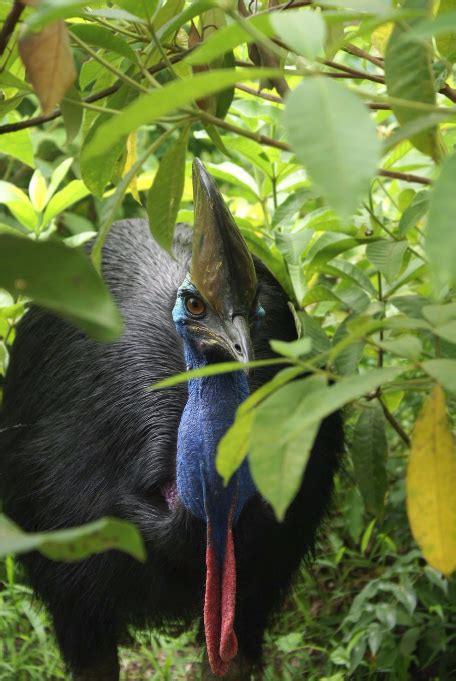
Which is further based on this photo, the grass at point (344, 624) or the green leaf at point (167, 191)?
the grass at point (344, 624)

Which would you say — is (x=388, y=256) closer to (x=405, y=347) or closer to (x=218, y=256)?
(x=218, y=256)

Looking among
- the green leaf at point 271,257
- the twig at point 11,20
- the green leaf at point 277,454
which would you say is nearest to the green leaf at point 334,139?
the green leaf at point 277,454

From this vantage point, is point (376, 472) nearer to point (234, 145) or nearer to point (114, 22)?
point (234, 145)

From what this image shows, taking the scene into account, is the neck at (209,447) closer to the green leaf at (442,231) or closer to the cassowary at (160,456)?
the cassowary at (160,456)

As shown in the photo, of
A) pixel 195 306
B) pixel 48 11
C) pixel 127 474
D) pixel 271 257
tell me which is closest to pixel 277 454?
pixel 48 11

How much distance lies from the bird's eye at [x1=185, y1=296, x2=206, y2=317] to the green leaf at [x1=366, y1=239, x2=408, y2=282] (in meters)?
0.30

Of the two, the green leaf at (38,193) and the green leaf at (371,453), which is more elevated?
the green leaf at (38,193)

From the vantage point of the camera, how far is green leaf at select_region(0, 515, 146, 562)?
77 cm

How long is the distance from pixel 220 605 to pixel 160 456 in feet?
1.06

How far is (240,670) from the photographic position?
2475 millimetres

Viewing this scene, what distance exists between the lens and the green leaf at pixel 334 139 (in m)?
0.70

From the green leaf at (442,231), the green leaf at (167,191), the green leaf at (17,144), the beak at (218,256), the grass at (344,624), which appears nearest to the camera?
the green leaf at (442,231)

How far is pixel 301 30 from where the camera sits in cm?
80

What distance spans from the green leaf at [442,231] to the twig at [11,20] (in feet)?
1.77
